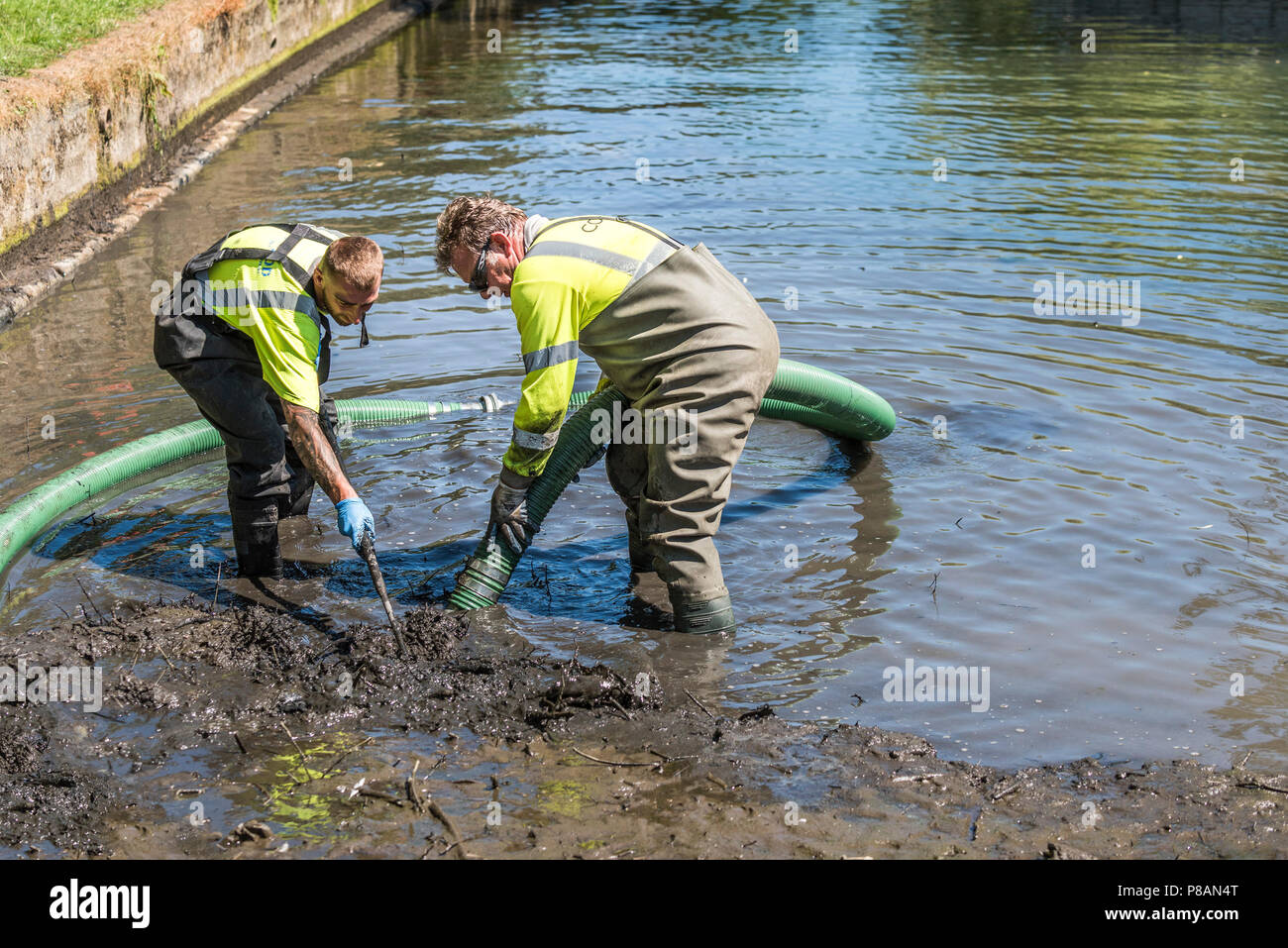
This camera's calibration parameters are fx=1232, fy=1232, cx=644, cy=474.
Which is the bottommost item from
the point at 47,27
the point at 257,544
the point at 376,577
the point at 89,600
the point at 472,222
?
the point at 89,600

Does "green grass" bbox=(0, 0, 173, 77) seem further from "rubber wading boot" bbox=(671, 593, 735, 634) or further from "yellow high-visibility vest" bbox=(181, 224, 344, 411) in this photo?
"rubber wading boot" bbox=(671, 593, 735, 634)

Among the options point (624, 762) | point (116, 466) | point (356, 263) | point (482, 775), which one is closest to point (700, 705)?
point (624, 762)

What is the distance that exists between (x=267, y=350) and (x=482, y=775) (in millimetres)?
1783

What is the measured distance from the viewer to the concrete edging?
9039 millimetres

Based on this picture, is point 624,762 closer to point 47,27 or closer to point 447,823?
point 447,823

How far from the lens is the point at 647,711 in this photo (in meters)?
4.43

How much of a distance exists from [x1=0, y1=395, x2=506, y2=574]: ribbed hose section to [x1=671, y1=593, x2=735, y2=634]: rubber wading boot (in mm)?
2622

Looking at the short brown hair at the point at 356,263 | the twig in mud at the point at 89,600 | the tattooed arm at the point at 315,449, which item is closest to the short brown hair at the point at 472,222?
the short brown hair at the point at 356,263

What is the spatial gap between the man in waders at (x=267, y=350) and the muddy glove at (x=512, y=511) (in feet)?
1.61

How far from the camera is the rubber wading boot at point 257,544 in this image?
5.34 m

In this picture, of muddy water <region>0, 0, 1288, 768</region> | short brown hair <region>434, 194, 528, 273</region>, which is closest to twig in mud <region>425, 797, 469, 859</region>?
muddy water <region>0, 0, 1288, 768</region>

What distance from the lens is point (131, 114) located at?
36.2 feet

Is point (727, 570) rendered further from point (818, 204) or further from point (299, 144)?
point (299, 144)

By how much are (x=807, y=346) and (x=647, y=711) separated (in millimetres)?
4238
